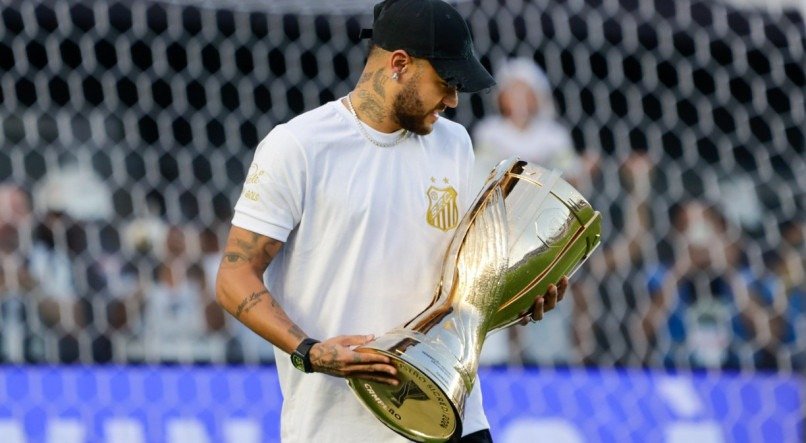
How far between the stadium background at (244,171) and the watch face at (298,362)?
1.45m

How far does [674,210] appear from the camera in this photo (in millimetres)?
3873

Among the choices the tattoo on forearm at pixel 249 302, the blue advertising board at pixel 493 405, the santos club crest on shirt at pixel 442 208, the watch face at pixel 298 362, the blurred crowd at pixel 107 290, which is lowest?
the blue advertising board at pixel 493 405

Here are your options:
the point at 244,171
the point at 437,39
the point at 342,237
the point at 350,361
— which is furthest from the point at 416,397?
the point at 244,171

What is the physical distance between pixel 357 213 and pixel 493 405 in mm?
1488

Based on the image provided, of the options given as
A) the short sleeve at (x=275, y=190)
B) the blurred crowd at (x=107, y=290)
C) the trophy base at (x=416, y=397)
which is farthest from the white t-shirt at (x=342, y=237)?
the blurred crowd at (x=107, y=290)

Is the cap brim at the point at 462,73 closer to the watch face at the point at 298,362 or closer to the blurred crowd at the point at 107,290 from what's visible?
the watch face at the point at 298,362

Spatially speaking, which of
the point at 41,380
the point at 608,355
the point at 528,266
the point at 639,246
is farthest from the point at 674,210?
the point at 528,266

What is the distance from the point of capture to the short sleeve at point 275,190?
1948mm

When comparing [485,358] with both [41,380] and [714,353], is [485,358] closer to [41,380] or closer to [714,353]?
[714,353]

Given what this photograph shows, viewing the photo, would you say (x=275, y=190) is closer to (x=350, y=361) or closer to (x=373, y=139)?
(x=373, y=139)

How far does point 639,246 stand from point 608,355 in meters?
0.32

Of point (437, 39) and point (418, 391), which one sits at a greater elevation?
point (437, 39)

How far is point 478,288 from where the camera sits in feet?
6.47

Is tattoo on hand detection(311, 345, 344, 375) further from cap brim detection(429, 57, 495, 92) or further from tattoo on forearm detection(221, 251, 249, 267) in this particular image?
cap brim detection(429, 57, 495, 92)
